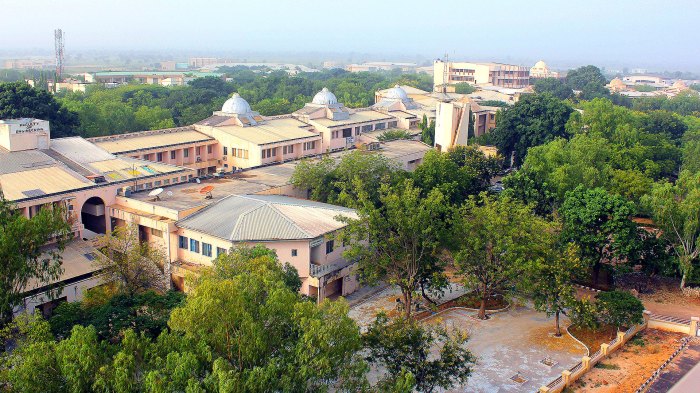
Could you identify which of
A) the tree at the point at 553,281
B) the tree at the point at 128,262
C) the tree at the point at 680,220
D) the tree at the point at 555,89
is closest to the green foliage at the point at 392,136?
the tree at the point at 680,220

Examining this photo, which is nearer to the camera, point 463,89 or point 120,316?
point 120,316

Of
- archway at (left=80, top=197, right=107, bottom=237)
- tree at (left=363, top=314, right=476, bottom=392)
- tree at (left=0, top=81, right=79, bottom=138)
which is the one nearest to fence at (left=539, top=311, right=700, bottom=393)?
tree at (left=363, top=314, right=476, bottom=392)

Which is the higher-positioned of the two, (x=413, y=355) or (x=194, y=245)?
(x=194, y=245)

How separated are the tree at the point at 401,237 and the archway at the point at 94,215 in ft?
49.2

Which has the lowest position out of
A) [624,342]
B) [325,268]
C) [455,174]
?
[624,342]

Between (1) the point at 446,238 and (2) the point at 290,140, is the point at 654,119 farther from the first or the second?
(1) the point at 446,238

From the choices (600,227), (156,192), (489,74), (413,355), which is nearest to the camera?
(413,355)

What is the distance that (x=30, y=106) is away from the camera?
5122cm

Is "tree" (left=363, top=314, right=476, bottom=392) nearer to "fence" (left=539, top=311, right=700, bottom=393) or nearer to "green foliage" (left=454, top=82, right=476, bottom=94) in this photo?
"fence" (left=539, top=311, right=700, bottom=393)

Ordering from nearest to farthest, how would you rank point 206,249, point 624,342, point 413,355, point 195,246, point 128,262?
point 413,355 < point 128,262 < point 624,342 < point 206,249 < point 195,246

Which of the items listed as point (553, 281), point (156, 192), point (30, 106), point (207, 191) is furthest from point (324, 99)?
point (553, 281)

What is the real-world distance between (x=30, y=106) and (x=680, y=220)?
45.6 m

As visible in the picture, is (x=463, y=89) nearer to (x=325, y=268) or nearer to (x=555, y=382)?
(x=325, y=268)

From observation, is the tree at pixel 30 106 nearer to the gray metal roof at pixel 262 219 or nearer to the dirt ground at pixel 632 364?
the gray metal roof at pixel 262 219
